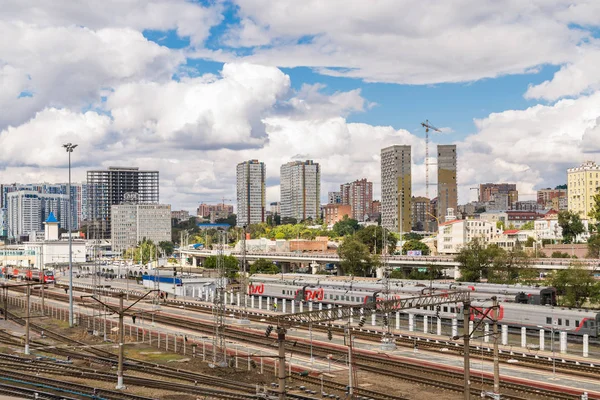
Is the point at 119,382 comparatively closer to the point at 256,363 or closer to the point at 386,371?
the point at 256,363

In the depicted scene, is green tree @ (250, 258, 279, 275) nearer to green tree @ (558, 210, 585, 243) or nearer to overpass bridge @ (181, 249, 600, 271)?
overpass bridge @ (181, 249, 600, 271)

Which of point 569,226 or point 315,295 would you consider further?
point 569,226

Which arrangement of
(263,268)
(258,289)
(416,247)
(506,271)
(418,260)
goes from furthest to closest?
(416,247) → (263,268) → (418,260) → (506,271) → (258,289)

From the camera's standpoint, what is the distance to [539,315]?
5919 centimetres

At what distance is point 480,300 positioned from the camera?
45.1 m

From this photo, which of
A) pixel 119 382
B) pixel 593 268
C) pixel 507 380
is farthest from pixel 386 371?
pixel 593 268

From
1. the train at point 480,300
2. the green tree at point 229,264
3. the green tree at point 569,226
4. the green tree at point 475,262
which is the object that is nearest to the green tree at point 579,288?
the train at point 480,300

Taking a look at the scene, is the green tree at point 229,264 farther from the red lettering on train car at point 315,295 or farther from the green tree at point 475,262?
the green tree at point 475,262

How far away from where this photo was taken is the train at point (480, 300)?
186 ft

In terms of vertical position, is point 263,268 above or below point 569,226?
below

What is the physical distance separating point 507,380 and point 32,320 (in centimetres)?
6142

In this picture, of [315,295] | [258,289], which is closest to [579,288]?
[315,295]

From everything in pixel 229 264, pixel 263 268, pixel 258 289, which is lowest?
pixel 263 268

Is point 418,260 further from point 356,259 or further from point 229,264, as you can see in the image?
point 229,264
